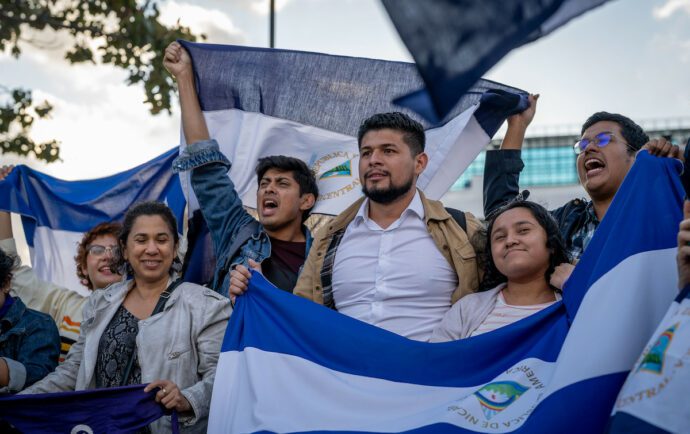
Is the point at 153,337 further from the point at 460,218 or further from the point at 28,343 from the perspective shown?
the point at 460,218

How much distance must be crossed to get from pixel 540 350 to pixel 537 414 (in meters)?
0.56

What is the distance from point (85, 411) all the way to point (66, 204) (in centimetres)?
370

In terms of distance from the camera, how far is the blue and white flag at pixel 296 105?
5383 millimetres

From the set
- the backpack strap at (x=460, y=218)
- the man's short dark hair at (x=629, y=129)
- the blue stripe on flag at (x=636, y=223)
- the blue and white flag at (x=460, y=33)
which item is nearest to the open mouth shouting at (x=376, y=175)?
the backpack strap at (x=460, y=218)

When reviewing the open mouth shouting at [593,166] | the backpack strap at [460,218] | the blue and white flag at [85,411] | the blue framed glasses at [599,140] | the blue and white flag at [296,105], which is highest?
the blue and white flag at [296,105]

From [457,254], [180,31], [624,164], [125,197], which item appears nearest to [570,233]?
[624,164]

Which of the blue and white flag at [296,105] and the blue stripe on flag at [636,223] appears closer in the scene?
the blue stripe on flag at [636,223]

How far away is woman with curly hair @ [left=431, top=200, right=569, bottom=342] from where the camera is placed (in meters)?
3.87

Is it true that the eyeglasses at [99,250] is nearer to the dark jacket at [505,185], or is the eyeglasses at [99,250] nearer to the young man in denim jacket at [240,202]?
the young man in denim jacket at [240,202]

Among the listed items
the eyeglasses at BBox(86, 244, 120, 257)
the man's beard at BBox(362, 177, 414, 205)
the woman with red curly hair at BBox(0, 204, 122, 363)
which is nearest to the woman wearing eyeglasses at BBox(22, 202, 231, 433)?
the man's beard at BBox(362, 177, 414, 205)

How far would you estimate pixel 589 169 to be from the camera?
4.75 meters

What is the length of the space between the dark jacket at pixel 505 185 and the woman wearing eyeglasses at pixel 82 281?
2629 mm

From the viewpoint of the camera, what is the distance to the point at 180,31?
9.65 metres

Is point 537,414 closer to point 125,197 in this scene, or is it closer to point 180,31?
point 125,197
